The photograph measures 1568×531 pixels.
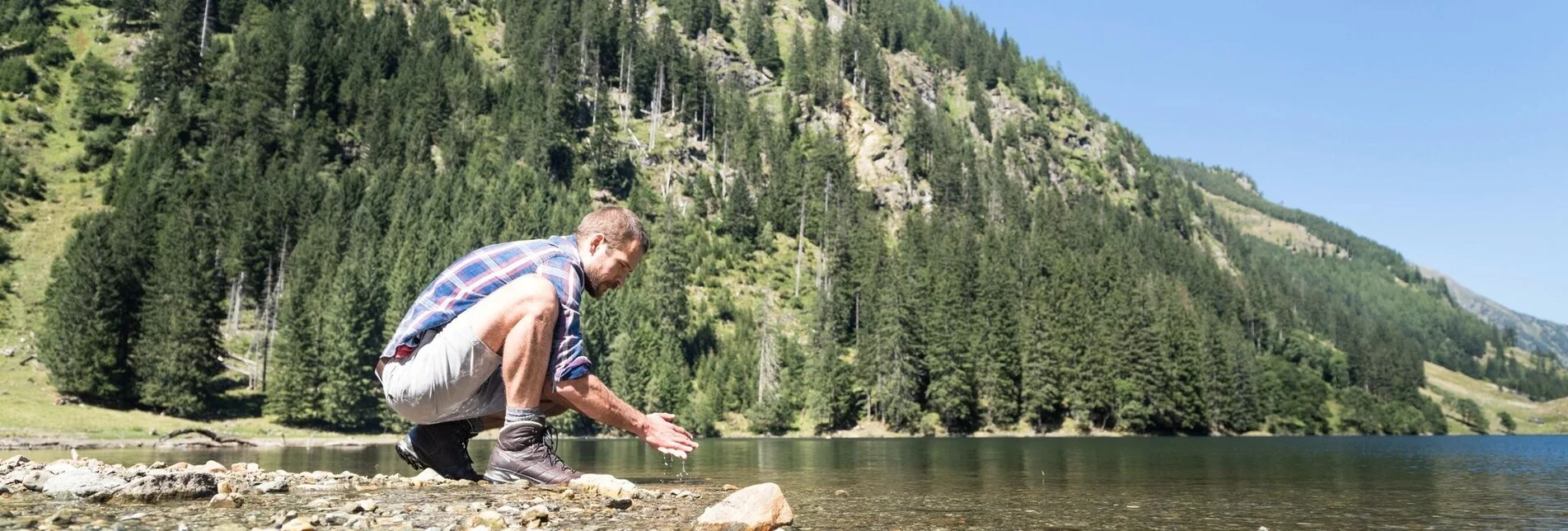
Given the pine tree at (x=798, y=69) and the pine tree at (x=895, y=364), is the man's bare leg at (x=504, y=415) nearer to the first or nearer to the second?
the pine tree at (x=895, y=364)

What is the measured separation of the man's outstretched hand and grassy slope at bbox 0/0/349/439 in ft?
137

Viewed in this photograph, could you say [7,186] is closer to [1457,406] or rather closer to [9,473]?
[9,473]

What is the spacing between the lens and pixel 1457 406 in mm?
154375

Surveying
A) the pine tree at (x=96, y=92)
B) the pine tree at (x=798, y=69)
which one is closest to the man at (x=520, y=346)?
the pine tree at (x=96, y=92)

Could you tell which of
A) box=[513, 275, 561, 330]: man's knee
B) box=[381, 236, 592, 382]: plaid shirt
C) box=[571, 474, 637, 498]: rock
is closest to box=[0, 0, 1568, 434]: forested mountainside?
box=[571, 474, 637, 498]: rock

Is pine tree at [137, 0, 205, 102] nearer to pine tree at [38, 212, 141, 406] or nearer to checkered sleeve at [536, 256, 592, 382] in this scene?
pine tree at [38, 212, 141, 406]

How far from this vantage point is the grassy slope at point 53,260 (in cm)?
4197

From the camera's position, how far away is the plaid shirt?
5.75 meters

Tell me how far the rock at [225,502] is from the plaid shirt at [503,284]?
1.57 meters

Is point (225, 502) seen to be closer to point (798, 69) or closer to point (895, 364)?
point (895, 364)

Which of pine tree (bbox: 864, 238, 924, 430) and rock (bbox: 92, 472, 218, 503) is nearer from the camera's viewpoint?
rock (bbox: 92, 472, 218, 503)

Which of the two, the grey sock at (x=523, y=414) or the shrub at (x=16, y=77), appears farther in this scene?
the shrub at (x=16, y=77)

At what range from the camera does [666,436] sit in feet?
19.8

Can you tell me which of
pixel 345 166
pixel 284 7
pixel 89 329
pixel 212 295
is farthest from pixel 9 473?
pixel 284 7
